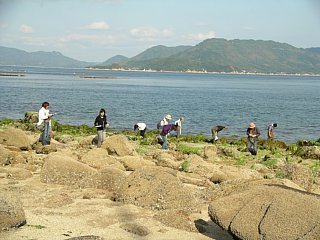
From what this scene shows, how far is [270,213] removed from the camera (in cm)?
802

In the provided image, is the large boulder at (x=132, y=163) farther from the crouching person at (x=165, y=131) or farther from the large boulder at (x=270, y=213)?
the large boulder at (x=270, y=213)

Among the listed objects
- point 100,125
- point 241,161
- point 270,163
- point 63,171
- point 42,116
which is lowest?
point 241,161

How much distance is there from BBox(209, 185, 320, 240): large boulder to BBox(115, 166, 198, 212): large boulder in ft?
6.88

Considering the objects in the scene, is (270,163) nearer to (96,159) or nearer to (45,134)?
(96,159)

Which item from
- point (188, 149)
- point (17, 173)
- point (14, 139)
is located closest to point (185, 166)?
point (188, 149)

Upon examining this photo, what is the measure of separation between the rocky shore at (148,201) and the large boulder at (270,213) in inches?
0.7

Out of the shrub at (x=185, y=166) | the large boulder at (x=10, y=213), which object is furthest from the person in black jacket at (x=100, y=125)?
the large boulder at (x=10, y=213)

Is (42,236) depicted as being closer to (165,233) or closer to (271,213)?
(165,233)

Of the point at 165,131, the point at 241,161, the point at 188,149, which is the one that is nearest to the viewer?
the point at 241,161

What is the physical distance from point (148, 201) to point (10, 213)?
3465 mm

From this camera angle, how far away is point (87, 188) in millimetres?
12578

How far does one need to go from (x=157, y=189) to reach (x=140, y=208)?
66 cm

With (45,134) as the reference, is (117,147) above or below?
below

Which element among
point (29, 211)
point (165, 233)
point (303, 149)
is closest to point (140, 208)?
point (165, 233)
